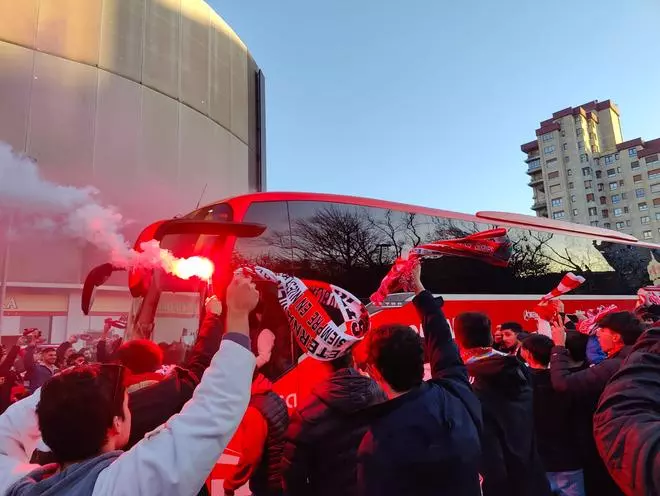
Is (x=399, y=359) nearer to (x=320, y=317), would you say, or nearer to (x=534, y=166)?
(x=320, y=317)

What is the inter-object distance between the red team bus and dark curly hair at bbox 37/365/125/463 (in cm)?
121

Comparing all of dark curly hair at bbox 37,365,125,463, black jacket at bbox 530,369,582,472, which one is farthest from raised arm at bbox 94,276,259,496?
black jacket at bbox 530,369,582,472

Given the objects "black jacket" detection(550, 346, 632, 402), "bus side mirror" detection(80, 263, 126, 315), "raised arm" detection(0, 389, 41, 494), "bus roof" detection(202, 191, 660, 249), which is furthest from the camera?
"bus roof" detection(202, 191, 660, 249)

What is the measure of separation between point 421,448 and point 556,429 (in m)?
1.95

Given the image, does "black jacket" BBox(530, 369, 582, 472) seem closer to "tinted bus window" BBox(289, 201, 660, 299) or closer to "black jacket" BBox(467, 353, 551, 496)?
"black jacket" BBox(467, 353, 551, 496)

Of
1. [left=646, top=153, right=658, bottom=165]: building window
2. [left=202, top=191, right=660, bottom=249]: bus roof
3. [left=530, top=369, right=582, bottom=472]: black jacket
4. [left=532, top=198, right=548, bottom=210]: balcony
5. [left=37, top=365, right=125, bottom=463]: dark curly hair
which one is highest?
[left=646, top=153, right=658, bottom=165]: building window

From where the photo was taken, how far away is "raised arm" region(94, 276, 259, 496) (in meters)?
1.08

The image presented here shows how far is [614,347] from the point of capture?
2.98m

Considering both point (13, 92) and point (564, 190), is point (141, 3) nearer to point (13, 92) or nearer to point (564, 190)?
point (13, 92)

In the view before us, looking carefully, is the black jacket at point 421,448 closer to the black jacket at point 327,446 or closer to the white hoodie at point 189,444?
the black jacket at point 327,446

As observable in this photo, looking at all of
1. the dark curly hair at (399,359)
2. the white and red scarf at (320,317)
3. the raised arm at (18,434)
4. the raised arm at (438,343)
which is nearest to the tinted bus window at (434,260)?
the white and red scarf at (320,317)

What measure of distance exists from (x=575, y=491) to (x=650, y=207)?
66.3 m

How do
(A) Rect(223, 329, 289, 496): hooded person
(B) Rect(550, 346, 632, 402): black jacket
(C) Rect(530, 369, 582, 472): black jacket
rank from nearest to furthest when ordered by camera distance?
1. (A) Rect(223, 329, 289, 496): hooded person
2. (B) Rect(550, 346, 632, 402): black jacket
3. (C) Rect(530, 369, 582, 472): black jacket

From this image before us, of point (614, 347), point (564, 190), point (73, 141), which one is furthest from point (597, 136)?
point (614, 347)
